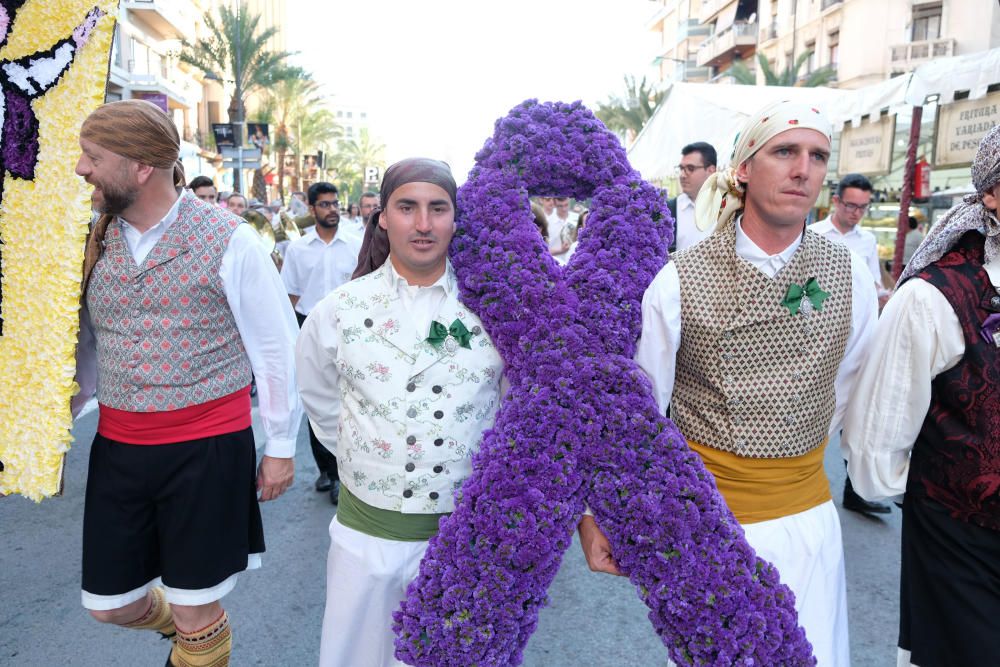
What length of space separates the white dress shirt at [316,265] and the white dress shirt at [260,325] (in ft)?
12.3

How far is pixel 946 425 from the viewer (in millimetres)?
2219

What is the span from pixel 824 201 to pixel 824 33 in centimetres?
1948

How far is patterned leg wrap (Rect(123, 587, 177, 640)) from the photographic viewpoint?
272cm

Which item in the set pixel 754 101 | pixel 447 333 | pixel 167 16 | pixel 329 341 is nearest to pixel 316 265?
pixel 329 341

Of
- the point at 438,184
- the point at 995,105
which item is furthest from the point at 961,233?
the point at 995,105

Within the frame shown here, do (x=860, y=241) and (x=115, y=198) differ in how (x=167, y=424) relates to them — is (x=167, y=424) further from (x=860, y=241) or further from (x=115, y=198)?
(x=860, y=241)

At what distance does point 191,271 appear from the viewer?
101 inches

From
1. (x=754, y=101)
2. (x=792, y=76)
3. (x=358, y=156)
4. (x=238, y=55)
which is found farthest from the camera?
(x=358, y=156)

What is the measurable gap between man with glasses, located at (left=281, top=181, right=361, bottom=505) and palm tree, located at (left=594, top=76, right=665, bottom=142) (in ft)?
92.6

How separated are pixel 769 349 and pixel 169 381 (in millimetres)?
1874

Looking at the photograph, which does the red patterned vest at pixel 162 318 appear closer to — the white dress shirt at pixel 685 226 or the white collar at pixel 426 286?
the white collar at pixel 426 286

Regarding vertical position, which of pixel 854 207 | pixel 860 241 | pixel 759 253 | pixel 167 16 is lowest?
pixel 759 253

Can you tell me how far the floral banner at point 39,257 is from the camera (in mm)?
2387

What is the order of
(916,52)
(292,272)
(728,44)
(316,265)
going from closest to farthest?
(316,265), (292,272), (916,52), (728,44)
